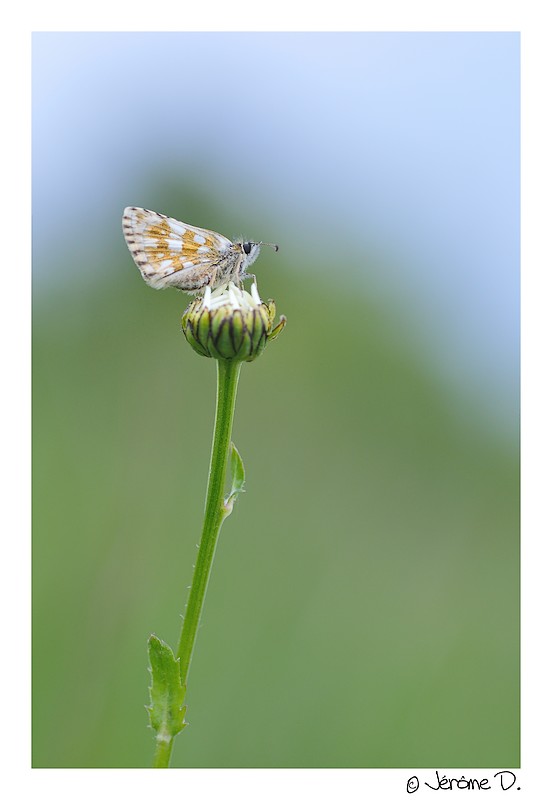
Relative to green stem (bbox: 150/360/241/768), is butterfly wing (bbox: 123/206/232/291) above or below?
above

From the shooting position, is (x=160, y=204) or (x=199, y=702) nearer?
(x=199, y=702)

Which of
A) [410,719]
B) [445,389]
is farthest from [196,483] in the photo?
[445,389]

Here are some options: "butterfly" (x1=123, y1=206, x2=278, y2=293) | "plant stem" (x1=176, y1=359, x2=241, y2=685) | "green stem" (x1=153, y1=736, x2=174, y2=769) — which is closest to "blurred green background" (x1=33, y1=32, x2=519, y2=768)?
"green stem" (x1=153, y1=736, x2=174, y2=769)

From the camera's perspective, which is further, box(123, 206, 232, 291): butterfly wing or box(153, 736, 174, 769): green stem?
box(123, 206, 232, 291): butterfly wing

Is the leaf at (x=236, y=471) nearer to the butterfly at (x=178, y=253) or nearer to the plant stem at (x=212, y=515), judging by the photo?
the plant stem at (x=212, y=515)

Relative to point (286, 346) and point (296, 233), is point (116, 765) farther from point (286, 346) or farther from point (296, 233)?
point (296, 233)

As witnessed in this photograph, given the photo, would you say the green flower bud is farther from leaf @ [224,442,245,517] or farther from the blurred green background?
the blurred green background
